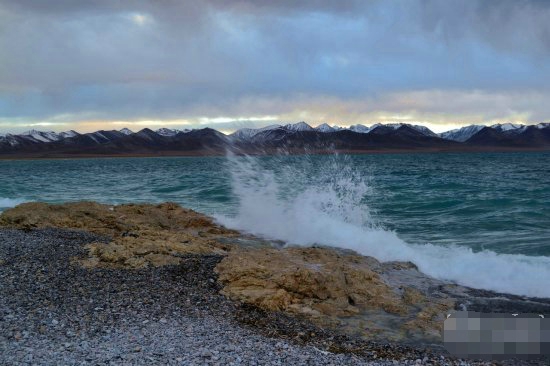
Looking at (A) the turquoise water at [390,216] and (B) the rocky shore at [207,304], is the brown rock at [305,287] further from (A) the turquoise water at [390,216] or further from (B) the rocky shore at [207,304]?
(A) the turquoise water at [390,216]

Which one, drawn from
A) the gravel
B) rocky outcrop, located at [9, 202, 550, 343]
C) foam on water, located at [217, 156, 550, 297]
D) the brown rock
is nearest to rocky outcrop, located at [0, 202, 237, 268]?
rocky outcrop, located at [9, 202, 550, 343]

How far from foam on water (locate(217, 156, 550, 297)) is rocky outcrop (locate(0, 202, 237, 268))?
1765 mm

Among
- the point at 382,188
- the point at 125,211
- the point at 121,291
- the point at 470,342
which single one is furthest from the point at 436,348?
the point at 382,188

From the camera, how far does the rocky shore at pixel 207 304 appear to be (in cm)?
543

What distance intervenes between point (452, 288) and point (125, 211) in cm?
916

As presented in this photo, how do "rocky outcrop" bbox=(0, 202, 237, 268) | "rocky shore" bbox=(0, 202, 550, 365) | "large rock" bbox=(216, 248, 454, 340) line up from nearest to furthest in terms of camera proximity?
"rocky shore" bbox=(0, 202, 550, 365)
"large rock" bbox=(216, 248, 454, 340)
"rocky outcrop" bbox=(0, 202, 237, 268)

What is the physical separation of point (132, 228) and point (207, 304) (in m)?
5.80

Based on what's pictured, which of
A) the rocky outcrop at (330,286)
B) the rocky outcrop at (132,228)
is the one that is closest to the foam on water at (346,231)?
the rocky outcrop at (330,286)

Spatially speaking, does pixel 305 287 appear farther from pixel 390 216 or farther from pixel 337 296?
pixel 390 216

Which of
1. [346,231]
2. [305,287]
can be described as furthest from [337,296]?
[346,231]

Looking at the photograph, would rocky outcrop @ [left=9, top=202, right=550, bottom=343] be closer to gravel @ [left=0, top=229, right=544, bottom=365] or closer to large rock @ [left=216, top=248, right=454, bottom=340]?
large rock @ [left=216, top=248, right=454, bottom=340]

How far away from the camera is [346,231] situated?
13836mm

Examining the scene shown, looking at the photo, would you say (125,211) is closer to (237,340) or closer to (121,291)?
(121,291)

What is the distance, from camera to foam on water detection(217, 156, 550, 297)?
31.7 feet
